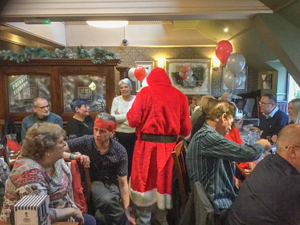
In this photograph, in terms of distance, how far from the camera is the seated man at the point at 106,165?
1.91 meters

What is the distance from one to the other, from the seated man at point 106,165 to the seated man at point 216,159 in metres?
0.63

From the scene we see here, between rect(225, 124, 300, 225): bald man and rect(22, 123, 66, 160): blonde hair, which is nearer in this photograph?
rect(225, 124, 300, 225): bald man

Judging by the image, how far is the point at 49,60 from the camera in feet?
11.9

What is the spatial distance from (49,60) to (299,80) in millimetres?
3367

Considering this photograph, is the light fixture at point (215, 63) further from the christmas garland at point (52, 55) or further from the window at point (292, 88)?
the christmas garland at point (52, 55)

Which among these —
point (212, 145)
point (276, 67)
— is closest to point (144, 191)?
point (212, 145)

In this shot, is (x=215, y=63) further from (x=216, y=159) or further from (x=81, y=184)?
(x=81, y=184)

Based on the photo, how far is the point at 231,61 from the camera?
12.2 feet

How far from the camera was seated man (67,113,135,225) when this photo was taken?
191 cm

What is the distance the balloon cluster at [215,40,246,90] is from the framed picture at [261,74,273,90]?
1.75m

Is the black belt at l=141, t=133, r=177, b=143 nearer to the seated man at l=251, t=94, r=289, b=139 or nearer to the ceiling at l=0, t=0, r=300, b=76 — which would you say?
the seated man at l=251, t=94, r=289, b=139

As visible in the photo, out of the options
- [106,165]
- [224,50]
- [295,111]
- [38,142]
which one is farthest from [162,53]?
[38,142]

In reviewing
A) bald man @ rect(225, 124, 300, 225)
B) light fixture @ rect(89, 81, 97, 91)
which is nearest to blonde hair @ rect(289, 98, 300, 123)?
bald man @ rect(225, 124, 300, 225)

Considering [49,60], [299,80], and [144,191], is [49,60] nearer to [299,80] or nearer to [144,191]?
[144,191]
